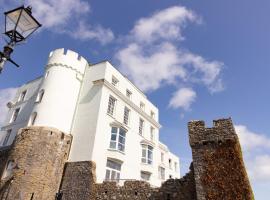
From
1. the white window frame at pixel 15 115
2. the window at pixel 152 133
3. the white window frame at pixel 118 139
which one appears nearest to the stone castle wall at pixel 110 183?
the white window frame at pixel 118 139

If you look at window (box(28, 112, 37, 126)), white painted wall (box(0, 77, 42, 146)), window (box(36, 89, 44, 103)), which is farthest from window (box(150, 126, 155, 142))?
white painted wall (box(0, 77, 42, 146))

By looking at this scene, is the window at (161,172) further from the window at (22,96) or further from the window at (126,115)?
the window at (22,96)

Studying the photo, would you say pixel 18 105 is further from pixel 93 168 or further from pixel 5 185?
pixel 93 168

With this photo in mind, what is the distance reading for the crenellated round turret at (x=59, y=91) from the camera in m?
22.0

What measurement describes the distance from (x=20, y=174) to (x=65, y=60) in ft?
40.7

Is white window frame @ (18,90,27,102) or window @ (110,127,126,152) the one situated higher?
white window frame @ (18,90,27,102)

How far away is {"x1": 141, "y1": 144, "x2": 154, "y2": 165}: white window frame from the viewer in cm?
2720

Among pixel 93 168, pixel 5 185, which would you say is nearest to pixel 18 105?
pixel 5 185

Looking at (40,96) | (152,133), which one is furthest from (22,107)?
(152,133)

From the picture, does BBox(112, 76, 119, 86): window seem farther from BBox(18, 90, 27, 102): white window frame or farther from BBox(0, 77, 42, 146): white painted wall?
BBox(18, 90, 27, 102): white window frame

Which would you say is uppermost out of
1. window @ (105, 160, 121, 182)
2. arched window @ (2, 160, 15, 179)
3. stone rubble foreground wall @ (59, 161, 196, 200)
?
window @ (105, 160, 121, 182)

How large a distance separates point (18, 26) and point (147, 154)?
75.6 feet

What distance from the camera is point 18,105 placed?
30.0 m

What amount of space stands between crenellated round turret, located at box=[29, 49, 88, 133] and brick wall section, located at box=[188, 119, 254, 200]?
1340cm
